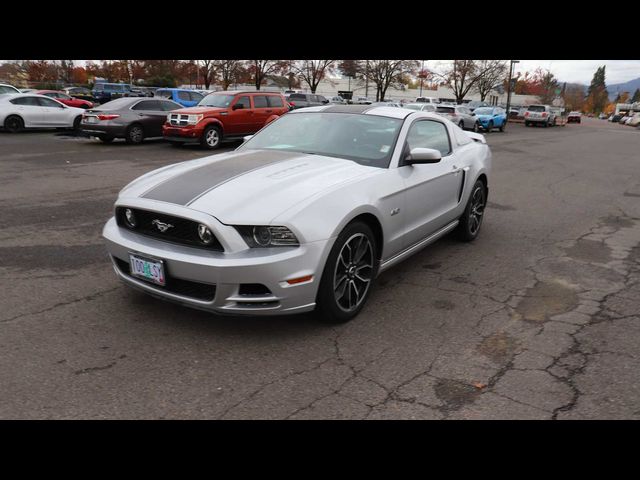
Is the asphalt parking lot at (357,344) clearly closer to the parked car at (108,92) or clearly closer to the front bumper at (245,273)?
the front bumper at (245,273)

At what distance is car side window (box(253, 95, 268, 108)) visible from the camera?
644 inches

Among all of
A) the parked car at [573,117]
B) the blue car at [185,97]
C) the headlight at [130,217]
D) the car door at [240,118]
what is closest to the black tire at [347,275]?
the headlight at [130,217]

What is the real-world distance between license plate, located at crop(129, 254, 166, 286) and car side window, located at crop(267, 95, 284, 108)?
1396 centimetres

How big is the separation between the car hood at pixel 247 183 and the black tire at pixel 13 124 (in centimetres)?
1743

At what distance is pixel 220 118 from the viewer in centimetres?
1530

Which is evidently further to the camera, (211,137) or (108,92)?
(108,92)

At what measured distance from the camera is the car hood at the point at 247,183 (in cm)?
338

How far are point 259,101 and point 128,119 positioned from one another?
4.11 metres

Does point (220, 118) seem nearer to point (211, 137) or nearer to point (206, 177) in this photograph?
point (211, 137)

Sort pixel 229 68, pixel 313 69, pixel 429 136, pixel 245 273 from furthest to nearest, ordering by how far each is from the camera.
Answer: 1. pixel 313 69
2. pixel 229 68
3. pixel 429 136
4. pixel 245 273

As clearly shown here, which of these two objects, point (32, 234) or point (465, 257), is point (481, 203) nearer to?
point (465, 257)

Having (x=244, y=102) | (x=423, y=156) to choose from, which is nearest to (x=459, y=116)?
(x=244, y=102)
